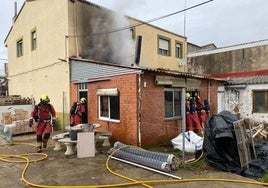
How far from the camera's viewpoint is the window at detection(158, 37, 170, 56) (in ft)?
62.6

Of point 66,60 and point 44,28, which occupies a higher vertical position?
point 44,28

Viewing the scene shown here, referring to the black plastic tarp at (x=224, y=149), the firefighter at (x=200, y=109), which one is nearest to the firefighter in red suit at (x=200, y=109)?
the firefighter at (x=200, y=109)

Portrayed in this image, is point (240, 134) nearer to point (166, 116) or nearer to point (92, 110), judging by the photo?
point (166, 116)

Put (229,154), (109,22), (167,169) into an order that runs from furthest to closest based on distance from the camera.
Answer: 1. (109,22)
2. (229,154)
3. (167,169)

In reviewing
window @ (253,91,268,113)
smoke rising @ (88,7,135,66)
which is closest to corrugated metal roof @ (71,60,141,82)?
smoke rising @ (88,7,135,66)

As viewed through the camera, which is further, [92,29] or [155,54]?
[155,54]

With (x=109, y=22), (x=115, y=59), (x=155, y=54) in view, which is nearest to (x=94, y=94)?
(x=115, y=59)

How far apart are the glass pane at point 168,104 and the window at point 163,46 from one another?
9101mm

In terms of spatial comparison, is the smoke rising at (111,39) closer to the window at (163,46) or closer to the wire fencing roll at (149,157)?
the window at (163,46)

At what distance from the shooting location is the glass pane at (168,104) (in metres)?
10.3

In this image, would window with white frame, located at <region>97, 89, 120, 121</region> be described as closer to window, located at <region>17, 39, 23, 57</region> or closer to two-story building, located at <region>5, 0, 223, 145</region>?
two-story building, located at <region>5, 0, 223, 145</region>

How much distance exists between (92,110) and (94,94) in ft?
2.53

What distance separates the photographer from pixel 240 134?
21.6 feet

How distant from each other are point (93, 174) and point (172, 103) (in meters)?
5.49
